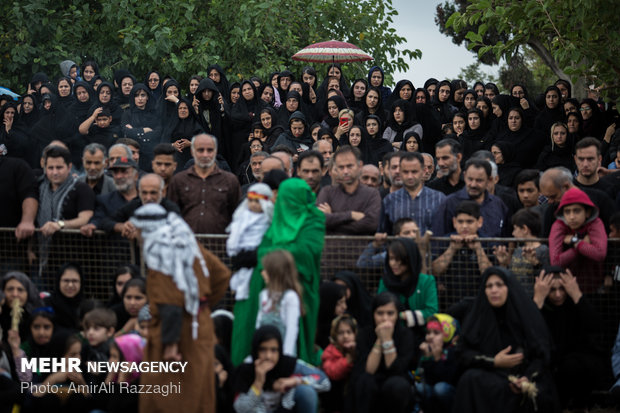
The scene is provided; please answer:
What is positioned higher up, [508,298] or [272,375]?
[508,298]

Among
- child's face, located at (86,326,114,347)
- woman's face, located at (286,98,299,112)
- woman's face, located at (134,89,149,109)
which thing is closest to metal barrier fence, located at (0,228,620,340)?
child's face, located at (86,326,114,347)

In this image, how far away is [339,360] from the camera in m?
8.05

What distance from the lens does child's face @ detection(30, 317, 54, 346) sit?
827 cm

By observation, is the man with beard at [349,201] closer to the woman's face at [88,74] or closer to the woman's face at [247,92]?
the woman's face at [247,92]

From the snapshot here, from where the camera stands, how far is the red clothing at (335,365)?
8023 millimetres

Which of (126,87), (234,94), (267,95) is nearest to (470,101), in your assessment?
(267,95)

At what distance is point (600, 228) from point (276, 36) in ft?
44.5

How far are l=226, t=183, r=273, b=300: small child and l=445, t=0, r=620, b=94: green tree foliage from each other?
218 inches

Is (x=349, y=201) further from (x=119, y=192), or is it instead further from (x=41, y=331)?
(x=41, y=331)

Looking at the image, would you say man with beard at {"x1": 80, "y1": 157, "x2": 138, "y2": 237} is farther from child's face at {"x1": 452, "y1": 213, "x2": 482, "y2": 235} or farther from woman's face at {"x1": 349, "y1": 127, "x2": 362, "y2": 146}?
woman's face at {"x1": 349, "y1": 127, "x2": 362, "y2": 146}

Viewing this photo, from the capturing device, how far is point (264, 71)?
67.2ft

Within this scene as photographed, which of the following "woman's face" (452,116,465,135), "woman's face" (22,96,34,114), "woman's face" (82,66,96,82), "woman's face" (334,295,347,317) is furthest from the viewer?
"woman's face" (82,66,96,82)

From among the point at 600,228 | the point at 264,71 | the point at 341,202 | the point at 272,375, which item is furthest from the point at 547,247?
the point at 264,71

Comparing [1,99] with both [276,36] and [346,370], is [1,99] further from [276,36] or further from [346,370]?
[346,370]
